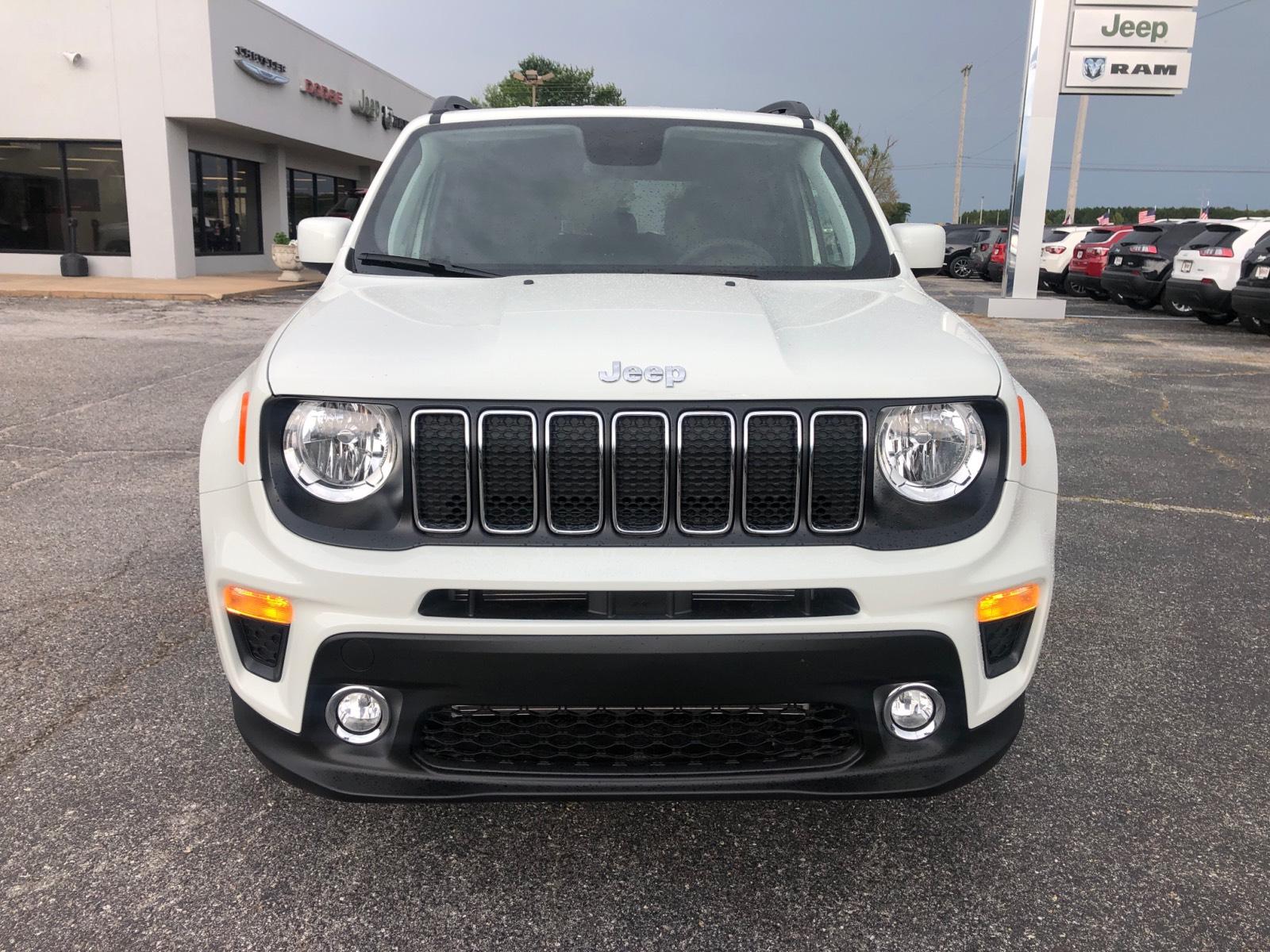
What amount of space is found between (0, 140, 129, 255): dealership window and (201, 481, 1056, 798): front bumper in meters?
22.6

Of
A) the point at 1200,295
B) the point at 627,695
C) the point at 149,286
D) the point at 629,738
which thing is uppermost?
the point at 1200,295

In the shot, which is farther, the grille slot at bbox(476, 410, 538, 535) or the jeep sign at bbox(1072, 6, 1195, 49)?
the jeep sign at bbox(1072, 6, 1195, 49)

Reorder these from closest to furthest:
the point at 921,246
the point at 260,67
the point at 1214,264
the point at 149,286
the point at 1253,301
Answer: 1. the point at 921,246
2. the point at 1253,301
3. the point at 1214,264
4. the point at 149,286
5. the point at 260,67

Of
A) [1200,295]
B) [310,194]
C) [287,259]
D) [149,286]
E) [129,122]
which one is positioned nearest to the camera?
[1200,295]

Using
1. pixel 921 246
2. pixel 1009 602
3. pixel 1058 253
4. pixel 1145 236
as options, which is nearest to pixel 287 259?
pixel 1058 253

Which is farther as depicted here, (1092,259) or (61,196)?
(61,196)

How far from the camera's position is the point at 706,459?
206cm

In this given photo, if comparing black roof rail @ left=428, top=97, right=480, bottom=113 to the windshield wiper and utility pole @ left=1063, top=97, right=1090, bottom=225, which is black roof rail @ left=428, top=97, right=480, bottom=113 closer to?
the windshield wiper

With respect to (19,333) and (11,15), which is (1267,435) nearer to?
(19,333)

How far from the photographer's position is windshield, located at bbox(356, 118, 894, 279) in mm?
3104

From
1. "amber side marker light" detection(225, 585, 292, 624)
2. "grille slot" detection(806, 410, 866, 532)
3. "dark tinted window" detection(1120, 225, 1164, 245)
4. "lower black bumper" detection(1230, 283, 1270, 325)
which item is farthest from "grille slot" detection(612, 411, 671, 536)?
"dark tinted window" detection(1120, 225, 1164, 245)

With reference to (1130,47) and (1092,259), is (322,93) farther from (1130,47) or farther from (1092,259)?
(1092,259)

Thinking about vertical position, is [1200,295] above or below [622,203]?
below

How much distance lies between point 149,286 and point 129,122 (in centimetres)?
434
